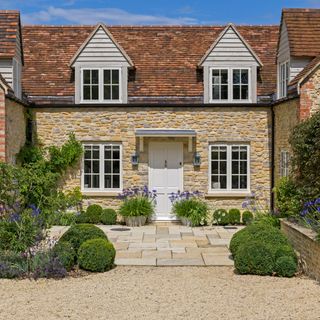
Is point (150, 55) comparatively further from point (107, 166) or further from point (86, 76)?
point (107, 166)

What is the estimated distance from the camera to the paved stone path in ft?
42.4

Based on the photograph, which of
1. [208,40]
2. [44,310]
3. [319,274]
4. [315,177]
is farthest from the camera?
[208,40]

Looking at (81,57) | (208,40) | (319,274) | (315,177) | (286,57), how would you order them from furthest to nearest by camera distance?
1. (208,40)
2. (81,57)
3. (286,57)
4. (315,177)
5. (319,274)

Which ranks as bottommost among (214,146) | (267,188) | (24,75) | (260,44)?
(267,188)

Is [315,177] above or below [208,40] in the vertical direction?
below

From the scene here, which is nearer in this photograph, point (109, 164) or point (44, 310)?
point (44, 310)

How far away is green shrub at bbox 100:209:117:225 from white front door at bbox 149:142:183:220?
1568 millimetres

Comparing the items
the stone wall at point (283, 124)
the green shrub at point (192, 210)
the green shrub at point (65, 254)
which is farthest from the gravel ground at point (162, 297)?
the green shrub at point (192, 210)

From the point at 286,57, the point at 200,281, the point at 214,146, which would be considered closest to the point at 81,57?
the point at 214,146

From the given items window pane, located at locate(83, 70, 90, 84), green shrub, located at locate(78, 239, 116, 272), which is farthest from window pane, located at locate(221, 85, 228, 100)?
green shrub, located at locate(78, 239, 116, 272)

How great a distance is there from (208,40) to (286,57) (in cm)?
433

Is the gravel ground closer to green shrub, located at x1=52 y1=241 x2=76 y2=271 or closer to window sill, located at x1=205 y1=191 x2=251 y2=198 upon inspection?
green shrub, located at x1=52 y1=241 x2=76 y2=271

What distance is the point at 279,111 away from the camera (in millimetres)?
18844

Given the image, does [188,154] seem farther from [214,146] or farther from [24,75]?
[24,75]
